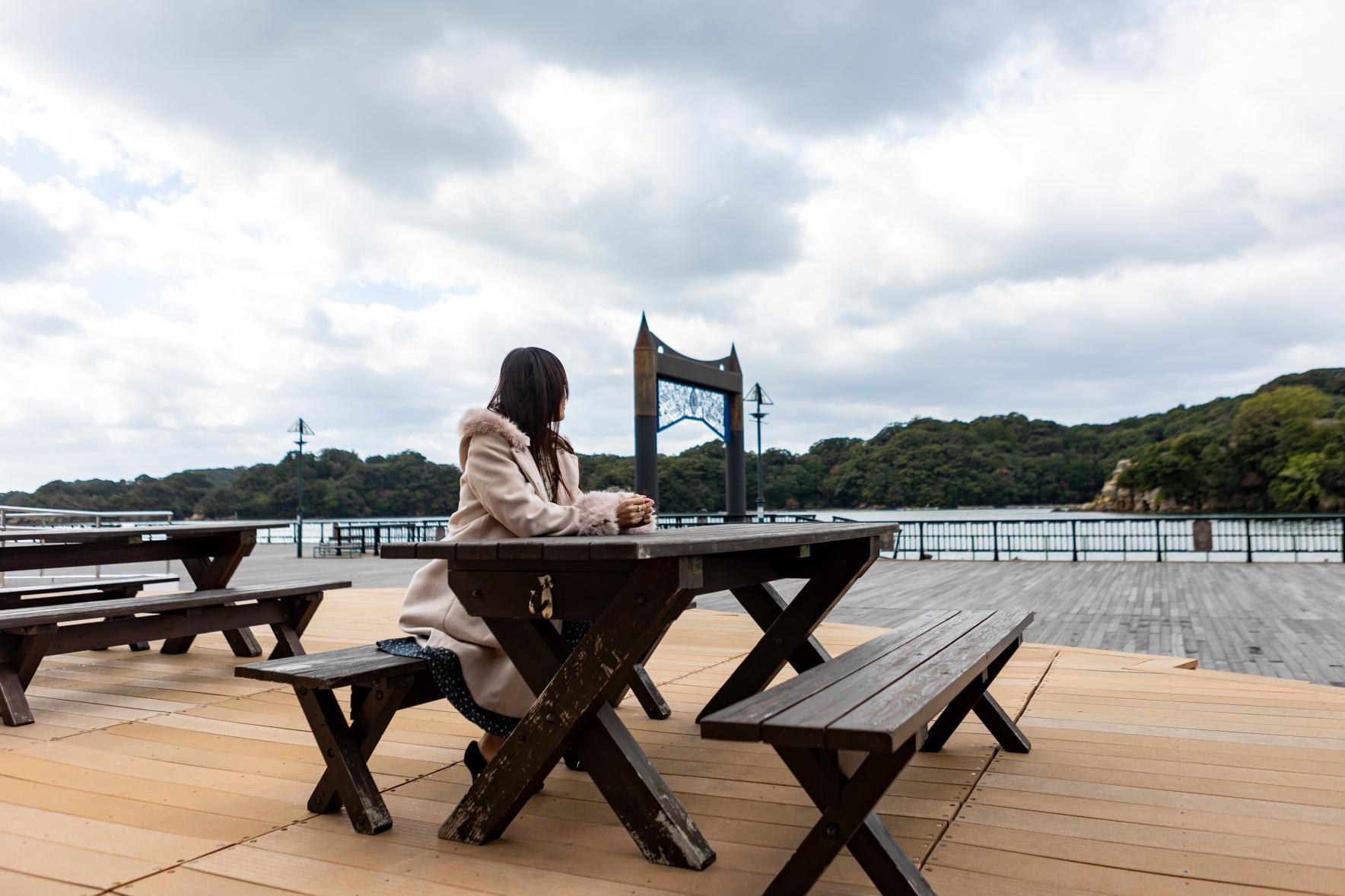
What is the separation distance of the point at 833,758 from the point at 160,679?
408 cm

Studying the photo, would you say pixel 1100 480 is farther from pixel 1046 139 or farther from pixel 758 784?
pixel 758 784

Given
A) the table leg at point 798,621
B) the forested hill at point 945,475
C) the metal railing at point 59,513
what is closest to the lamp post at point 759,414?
the forested hill at point 945,475

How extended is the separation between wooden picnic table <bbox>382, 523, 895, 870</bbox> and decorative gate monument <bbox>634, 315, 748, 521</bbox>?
852 centimetres

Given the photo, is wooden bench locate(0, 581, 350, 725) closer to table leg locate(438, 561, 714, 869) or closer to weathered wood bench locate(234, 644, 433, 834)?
weathered wood bench locate(234, 644, 433, 834)

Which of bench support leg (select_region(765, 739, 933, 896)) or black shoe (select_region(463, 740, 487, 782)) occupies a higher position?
bench support leg (select_region(765, 739, 933, 896))

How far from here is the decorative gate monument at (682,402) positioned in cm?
1123

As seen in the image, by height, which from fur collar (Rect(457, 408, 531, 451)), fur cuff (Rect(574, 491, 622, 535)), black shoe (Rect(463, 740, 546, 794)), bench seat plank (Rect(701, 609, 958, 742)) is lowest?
black shoe (Rect(463, 740, 546, 794))

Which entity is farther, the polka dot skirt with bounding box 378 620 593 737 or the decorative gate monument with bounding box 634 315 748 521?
the decorative gate monument with bounding box 634 315 748 521

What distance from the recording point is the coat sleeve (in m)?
2.09

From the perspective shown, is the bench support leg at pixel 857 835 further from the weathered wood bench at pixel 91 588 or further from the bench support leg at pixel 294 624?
the weathered wood bench at pixel 91 588

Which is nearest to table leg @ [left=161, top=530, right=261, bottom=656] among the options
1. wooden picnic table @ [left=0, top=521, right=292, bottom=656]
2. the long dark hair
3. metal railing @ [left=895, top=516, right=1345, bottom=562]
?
wooden picnic table @ [left=0, top=521, right=292, bottom=656]

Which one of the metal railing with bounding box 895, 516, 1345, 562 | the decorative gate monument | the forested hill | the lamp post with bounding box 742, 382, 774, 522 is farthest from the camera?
the forested hill

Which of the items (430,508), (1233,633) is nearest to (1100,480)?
(430,508)

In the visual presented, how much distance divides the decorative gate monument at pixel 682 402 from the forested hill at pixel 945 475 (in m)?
6.02
